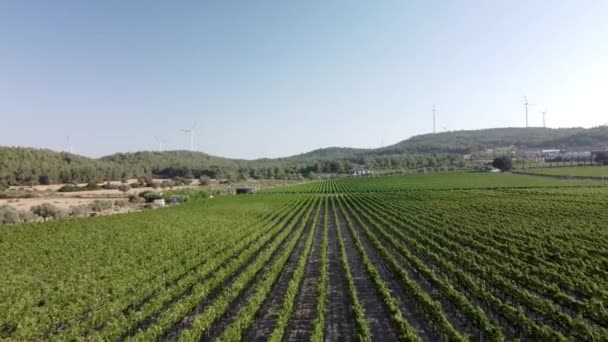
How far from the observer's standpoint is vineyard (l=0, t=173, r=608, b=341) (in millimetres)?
14289

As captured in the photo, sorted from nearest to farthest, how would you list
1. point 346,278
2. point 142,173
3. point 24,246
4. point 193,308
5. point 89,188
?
point 193,308, point 346,278, point 24,246, point 89,188, point 142,173

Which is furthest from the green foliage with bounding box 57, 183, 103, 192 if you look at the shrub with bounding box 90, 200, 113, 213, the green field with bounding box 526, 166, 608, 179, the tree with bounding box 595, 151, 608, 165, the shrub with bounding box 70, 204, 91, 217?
the tree with bounding box 595, 151, 608, 165

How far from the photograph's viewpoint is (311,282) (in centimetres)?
2122

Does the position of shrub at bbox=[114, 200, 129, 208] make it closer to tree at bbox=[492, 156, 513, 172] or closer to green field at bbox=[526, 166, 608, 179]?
green field at bbox=[526, 166, 608, 179]

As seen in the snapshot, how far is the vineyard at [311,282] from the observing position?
14289mm

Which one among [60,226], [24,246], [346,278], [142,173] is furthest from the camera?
[142,173]

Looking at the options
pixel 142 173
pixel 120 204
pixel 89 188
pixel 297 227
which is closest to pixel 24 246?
pixel 297 227

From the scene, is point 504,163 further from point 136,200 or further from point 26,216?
Result: point 26,216

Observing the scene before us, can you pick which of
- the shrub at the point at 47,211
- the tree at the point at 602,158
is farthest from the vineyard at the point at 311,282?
the tree at the point at 602,158

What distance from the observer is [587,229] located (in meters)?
30.9

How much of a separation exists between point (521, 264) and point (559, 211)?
25.3 meters

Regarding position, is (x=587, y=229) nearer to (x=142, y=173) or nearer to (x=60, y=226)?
(x=60, y=226)

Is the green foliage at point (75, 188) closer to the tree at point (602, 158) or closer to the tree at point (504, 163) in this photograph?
the tree at point (504, 163)

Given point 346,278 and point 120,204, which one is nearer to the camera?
point 346,278
